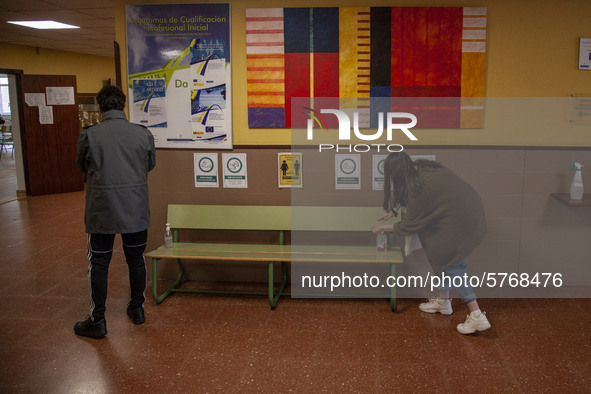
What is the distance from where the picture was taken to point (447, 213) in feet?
11.1

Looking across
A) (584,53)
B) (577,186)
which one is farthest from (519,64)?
(577,186)

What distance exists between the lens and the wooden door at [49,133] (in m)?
8.35

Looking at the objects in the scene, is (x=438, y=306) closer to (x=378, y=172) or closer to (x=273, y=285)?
(x=378, y=172)

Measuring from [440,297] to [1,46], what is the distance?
32.6 feet

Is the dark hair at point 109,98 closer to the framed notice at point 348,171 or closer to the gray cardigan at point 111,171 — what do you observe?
the gray cardigan at point 111,171

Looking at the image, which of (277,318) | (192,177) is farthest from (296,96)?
(277,318)

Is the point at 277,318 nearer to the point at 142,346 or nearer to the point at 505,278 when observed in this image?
the point at 142,346

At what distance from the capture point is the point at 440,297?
3703mm

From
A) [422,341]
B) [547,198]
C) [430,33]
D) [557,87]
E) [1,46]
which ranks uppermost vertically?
[1,46]

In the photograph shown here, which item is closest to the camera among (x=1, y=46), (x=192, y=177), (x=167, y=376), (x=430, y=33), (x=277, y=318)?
(x=167, y=376)

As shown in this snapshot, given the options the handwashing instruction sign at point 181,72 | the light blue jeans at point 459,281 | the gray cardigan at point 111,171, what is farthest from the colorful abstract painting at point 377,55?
the gray cardigan at point 111,171

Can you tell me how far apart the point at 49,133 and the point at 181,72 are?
5537 millimetres

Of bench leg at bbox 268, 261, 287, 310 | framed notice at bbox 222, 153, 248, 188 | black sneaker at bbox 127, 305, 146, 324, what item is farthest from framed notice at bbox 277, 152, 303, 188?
black sneaker at bbox 127, 305, 146, 324

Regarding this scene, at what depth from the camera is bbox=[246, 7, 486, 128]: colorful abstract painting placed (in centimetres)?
→ 390
